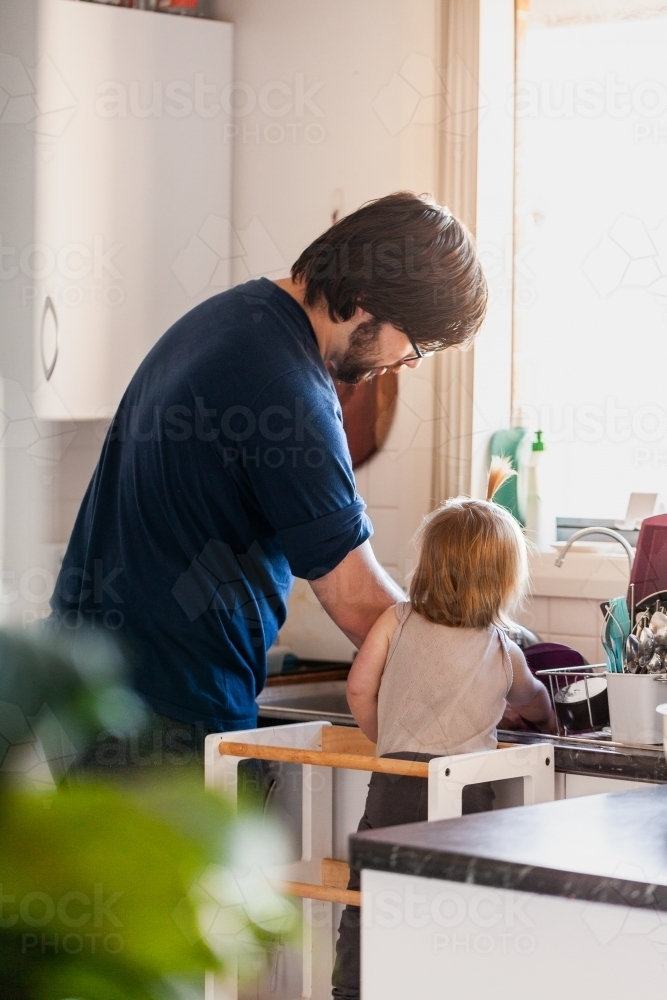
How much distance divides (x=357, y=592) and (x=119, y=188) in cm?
108

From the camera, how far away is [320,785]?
1.53 meters

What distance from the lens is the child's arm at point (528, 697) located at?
55.6 inches

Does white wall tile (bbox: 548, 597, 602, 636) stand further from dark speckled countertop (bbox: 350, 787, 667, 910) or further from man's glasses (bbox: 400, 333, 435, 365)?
dark speckled countertop (bbox: 350, 787, 667, 910)

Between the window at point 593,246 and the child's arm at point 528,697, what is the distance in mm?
506

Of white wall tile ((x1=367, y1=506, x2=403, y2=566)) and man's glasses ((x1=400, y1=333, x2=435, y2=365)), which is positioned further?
white wall tile ((x1=367, y1=506, x2=403, y2=566))

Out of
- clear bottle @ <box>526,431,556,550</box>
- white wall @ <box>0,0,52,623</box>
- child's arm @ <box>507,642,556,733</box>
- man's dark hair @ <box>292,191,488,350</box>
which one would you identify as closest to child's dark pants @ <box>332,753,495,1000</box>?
child's arm @ <box>507,642,556,733</box>

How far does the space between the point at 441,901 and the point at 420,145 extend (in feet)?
4.50

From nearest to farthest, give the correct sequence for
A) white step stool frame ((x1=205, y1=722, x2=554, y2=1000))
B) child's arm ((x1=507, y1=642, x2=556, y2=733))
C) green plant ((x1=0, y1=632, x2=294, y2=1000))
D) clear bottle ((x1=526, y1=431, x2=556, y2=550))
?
1. green plant ((x1=0, y1=632, x2=294, y2=1000))
2. white step stool frame ((x1=205, y1=722, x2=554, y2=1000))
3. child's arm ((x1=507, y1=642, x2=556, y2=733))
4. clear bottle ((x1=526, y1=431, x2=556, y2=550))

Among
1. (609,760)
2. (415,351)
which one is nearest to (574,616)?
(609,760)

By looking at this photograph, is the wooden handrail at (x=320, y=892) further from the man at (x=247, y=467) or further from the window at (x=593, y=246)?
the window at (x=593, y=246)

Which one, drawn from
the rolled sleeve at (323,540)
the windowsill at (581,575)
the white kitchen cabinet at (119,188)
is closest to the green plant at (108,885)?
the rolled sleeve at (323,540)

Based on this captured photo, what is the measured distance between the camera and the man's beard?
131cm

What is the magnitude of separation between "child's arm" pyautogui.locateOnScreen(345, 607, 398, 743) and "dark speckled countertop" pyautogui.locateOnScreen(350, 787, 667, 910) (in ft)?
1.31

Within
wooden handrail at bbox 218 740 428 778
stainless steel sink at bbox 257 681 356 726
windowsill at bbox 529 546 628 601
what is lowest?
stainless steel sink at bbox 257 681 356 726
